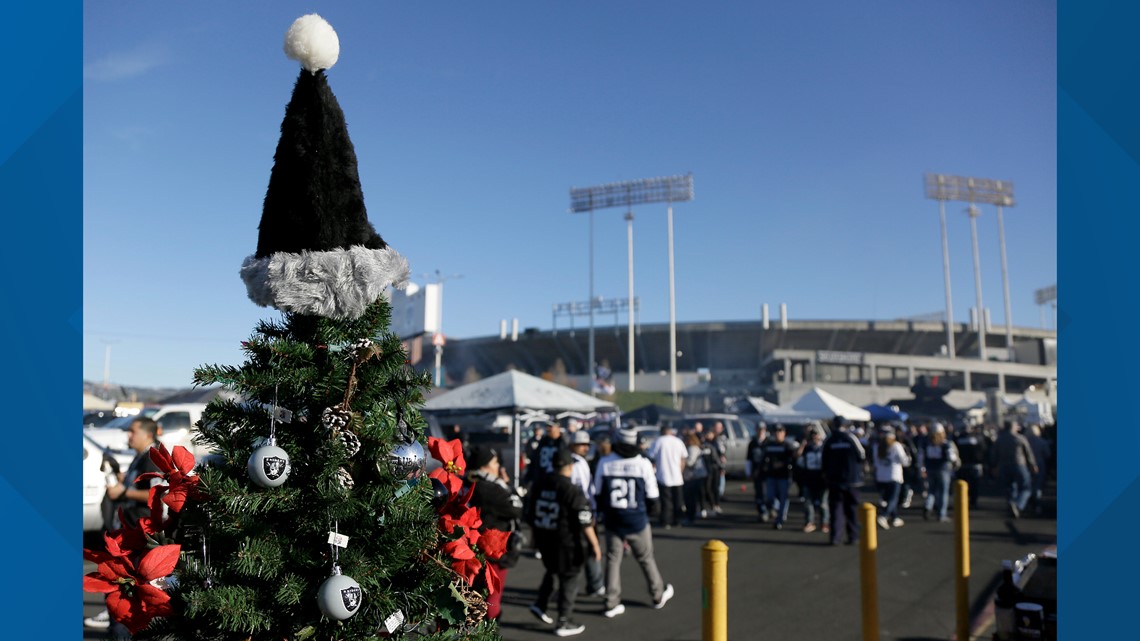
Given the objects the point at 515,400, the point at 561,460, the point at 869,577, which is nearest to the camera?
the point at 869,577

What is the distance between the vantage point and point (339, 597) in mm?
2205

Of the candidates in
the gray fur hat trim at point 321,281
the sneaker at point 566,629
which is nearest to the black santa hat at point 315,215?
the gray fur hat trim at point 321,281

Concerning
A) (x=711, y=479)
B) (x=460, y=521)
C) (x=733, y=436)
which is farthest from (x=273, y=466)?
(x=733, y=436)

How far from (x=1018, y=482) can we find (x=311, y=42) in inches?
601

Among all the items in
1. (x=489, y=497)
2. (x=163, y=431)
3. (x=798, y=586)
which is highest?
(x=489, y=497)

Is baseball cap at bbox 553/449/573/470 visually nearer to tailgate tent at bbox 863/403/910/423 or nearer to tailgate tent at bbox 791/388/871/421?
tailgate tent at bbox 791/388/871/421

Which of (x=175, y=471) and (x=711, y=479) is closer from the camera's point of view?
(x=175, y=471)

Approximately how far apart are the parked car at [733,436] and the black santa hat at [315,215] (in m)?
20.1

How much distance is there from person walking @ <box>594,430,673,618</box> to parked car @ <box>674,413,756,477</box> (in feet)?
47.2

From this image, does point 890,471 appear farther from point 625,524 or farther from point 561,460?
point 561,460

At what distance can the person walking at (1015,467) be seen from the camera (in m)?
14.1

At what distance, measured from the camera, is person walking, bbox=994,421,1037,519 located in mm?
14094
